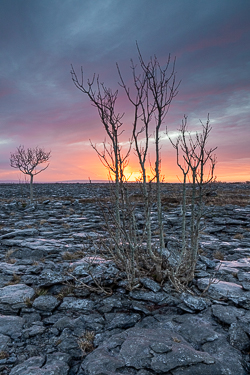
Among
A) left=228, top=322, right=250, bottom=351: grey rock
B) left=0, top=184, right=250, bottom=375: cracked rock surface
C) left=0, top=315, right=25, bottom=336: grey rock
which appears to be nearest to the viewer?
left=0, top=184, right=250, bottom=375: cracked rock surface

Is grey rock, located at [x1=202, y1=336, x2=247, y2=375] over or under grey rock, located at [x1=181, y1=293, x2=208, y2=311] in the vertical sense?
under

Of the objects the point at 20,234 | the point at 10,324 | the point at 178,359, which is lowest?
the point at 10,324

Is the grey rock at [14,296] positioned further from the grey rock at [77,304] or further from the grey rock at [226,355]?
the grey rock at [226,355]

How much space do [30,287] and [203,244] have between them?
20.8ft

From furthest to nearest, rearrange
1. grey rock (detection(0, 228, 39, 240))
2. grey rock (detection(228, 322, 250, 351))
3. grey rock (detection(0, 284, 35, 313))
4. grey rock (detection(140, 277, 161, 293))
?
grey rock (detection(0, 228, 39, 240)), grey rock (detection(140, 277, 161, 293)), grey rock (detection(0, 284, 35, 313)), grey rock (detection(228, 322, 250, 351))

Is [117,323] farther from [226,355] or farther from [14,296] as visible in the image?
[14,296]

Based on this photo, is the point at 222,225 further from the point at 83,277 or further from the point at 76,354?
the point at 76,354

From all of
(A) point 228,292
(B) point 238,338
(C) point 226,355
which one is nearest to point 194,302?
(A) point 228,292

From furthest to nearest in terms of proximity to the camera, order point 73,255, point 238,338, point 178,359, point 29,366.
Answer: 1. point 73,255
2. point 238,338
3. point 29,366
4. point 178,359

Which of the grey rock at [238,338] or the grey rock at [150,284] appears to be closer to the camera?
the grey rock at [238,338]

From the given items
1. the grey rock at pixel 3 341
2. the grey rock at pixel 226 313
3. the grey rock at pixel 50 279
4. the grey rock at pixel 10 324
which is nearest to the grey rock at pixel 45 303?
the grey rock at pixel 10 324

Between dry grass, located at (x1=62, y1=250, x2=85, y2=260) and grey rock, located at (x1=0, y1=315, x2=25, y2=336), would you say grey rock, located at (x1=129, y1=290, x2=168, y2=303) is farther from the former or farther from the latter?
dry grass, located at (x1=62, y1=250, x2=85, y2=260)

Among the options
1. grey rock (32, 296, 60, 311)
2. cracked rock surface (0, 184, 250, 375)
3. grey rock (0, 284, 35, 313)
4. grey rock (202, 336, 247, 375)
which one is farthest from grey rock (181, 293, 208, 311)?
grey rock (0, 284, 35, 313)

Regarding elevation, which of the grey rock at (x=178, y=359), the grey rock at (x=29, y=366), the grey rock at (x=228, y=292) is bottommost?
the grey rock at (x=29, y=366)
